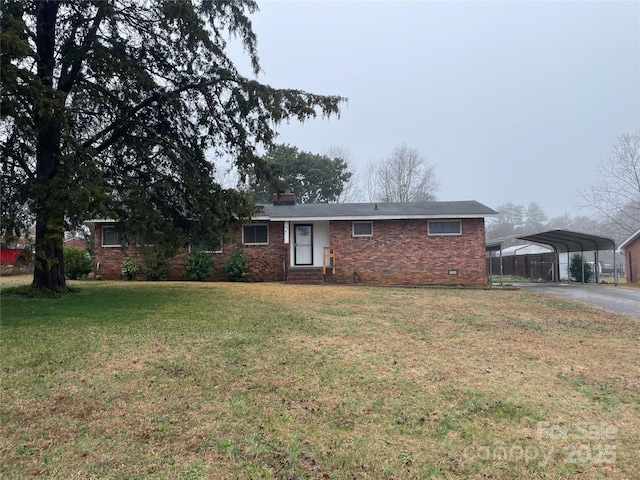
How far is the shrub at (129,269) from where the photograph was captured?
1717 centimetres

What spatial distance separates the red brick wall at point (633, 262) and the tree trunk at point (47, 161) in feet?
83.6

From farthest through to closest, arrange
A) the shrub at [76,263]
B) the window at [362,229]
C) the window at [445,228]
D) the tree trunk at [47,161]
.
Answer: the shrub at [76,263], the window at [362,229], the window at [445,228], the tree trunk at [47,161]

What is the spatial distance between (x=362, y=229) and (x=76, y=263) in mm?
12373

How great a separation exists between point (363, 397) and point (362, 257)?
12941 mm

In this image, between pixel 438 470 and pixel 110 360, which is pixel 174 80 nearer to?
pixel 110 360

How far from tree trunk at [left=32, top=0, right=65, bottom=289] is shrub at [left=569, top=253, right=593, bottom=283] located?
2305 cm

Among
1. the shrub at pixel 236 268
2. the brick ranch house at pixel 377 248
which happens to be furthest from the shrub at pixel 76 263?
the shrub at pixel 236 268

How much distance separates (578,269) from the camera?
21875 mm

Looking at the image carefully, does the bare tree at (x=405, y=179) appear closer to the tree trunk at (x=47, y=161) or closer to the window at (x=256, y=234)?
the window at (x=256, y=234)

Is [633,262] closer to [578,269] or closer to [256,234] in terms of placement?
[578,269]

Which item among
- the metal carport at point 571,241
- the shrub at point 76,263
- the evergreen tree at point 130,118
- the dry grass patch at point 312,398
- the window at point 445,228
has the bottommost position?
the dry grass patch at point 312,398

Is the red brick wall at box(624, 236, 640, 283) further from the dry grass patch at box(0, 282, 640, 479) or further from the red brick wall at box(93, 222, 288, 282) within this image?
the red brick wall at box(93, 222, 288, 282)

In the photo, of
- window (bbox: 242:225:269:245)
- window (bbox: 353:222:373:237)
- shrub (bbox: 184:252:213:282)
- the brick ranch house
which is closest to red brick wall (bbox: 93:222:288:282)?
the brick ranch house

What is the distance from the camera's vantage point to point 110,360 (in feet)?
17.0
